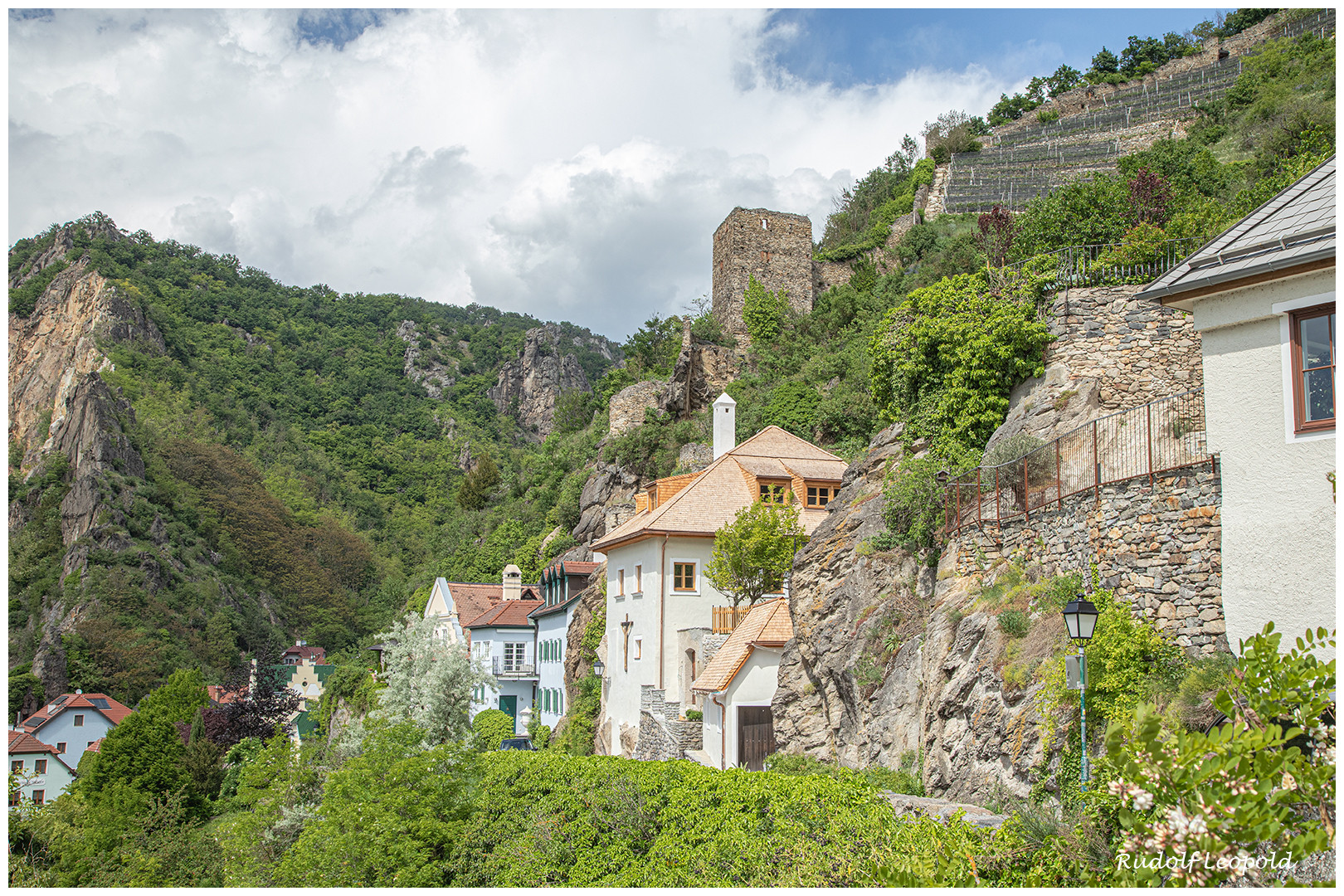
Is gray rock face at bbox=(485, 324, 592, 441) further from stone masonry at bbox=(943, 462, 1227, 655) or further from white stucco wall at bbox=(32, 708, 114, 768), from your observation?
stone masonry at bbox=(943, 462, 1227, 655)

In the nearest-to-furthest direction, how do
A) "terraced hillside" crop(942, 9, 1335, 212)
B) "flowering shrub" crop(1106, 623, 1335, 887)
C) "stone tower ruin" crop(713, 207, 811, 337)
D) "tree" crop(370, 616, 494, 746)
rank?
1. "flowering shrub" crop(1106, 623, 1335, 887)
2. "tree" crop(370, 616, 494, 746)
3. "terraced hillside" crop(942, 9, 1335, 212)
4. "stone tower ruin" crop(713, 207, 811, 337)

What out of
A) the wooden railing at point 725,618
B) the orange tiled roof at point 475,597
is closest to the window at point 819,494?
the wooden railing at point 725,618

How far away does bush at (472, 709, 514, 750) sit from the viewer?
118ft

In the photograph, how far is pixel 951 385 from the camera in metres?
19.9

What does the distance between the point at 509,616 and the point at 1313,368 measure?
39.9m

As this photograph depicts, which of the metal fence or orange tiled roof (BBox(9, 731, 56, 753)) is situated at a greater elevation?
the metal fence

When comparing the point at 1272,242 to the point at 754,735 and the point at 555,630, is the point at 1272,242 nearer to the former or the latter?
the point at 754,735

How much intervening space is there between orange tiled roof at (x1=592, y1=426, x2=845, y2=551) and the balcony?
550 inches

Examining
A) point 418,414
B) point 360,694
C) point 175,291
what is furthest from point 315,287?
point 360,694

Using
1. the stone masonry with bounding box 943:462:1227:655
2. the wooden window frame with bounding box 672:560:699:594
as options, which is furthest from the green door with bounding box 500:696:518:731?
the stone masonry with bounding box 943:462:1227:655

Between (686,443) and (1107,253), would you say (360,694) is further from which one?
(1107,253)

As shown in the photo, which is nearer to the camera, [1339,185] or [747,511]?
[1339,185]

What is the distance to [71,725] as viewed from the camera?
6162 centimetres

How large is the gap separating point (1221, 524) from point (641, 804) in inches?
360
